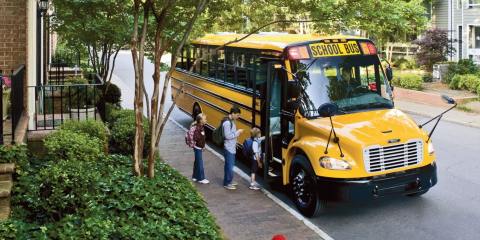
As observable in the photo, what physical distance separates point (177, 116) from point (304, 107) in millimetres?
10484

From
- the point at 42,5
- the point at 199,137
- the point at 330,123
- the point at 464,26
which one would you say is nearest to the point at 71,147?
the point at 199,137

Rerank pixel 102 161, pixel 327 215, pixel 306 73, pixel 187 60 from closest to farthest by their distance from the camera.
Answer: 1. pixel 102 161
2. pixel 327 215
3. pixel 306 73
4. pixel 187 60

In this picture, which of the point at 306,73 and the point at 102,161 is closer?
the point at 102,161

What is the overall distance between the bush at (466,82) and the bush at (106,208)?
59.5 feet

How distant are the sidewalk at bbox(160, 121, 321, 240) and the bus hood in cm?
151

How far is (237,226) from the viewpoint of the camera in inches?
332

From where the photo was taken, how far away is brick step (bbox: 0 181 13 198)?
19.0 feet

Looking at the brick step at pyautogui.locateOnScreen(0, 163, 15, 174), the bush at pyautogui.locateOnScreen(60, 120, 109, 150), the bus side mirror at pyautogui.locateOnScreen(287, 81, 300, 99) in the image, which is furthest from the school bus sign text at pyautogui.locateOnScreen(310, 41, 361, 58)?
the brick step at pyautogui.locateOnScreen(0, 163, 15, 174)

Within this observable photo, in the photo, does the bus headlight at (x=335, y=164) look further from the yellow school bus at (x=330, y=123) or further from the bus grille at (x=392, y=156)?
the bus grille at (x=392, y=156)

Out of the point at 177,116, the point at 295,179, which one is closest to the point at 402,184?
the point at 295,179

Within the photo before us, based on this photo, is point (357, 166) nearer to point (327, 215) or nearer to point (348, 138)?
point (348, 138)

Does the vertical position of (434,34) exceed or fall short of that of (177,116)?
it exceeds it

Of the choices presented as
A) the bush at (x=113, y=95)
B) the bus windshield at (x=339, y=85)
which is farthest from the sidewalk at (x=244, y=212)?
the bush at (x=113, y=95)

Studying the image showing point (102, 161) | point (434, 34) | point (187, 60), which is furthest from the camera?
point (434, 34)
